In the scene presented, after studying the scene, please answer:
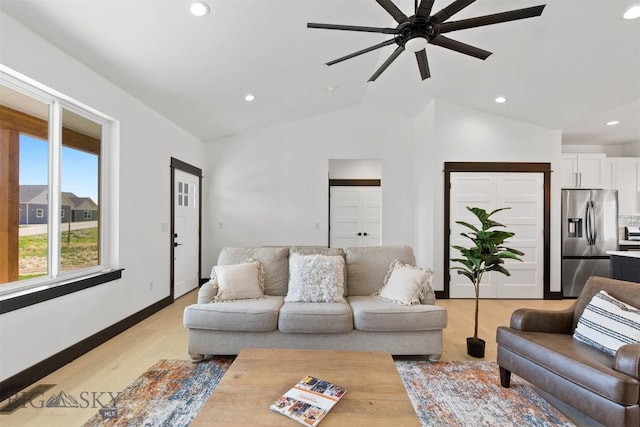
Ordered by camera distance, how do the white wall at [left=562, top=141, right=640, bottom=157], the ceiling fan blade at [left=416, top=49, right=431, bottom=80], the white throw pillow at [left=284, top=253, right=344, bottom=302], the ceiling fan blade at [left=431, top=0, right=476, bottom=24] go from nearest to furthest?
the ceiling fan blade at [left=431, top=0, right=476, bottom=24], the ceiling fan blade at [left=416, top=49, right=431, bottom=80], the white throw pillow at [left=284, top=253, right=344, bottom=302], the white wall at [left=562, top=141, right=640, bottom=157]

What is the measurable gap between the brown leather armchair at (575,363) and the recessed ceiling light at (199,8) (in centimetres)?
327

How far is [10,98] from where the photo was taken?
2.22 meters

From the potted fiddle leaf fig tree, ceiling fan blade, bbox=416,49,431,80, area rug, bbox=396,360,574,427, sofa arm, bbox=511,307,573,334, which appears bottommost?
area rug, bbox=396,360,574,427

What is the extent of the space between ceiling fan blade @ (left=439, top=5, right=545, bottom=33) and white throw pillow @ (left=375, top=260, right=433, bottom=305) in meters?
1.94

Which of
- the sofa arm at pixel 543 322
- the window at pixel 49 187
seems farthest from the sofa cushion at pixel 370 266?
the window at pixel 49 187

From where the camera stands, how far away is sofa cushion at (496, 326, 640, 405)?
4.95ft

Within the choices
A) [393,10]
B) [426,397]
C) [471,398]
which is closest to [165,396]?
[426,397]

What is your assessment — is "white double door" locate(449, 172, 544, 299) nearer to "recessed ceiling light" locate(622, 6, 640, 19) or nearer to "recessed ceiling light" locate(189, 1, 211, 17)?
"recessed ceiling light" locate(622, 6, 640, 19)

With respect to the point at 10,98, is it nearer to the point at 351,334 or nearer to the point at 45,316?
the point at 45,316

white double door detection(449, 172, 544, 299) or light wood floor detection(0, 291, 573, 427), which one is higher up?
white double door detection(449, 172, 544, 299)

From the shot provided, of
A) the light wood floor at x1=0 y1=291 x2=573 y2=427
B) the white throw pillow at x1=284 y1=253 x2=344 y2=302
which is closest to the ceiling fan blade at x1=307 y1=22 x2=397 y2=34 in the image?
the white throw pillow at x1=284 y1=253 x2=344 y2=302

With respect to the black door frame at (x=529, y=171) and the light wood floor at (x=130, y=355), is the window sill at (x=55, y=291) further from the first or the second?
the black door frame at (x=529, y=171)

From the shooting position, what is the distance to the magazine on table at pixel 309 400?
1.27 metres

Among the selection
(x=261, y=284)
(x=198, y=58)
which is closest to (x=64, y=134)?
(x=198, y=58)
